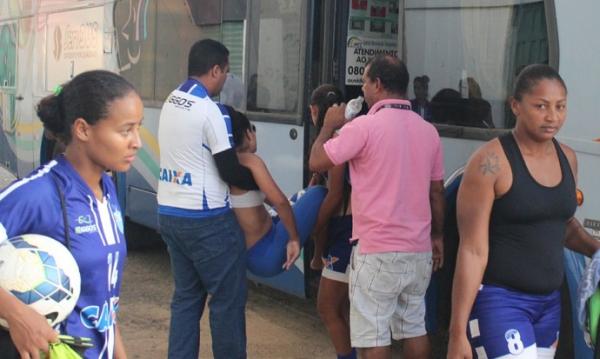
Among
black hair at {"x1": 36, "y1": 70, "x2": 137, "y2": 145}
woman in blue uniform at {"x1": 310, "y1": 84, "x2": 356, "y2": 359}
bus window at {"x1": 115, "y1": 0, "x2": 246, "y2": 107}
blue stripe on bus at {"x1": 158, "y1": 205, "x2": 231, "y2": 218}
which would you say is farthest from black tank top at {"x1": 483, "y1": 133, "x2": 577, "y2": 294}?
bus window at {"x1": 115, "y1": 0, "x2": 246, "y2": 107}

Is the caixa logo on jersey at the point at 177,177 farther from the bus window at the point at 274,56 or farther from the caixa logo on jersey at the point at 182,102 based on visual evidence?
the bus window at the point at 274,56

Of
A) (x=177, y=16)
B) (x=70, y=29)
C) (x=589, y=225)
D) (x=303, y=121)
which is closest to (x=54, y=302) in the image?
(x=589, y=225)

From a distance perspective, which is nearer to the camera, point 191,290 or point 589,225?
point 589,225

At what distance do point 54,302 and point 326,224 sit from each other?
223cm

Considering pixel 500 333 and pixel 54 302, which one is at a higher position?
pixel 54 302

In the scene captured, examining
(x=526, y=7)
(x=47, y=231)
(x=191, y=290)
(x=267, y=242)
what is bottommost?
(x=191, y=290)

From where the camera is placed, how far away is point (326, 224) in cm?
418

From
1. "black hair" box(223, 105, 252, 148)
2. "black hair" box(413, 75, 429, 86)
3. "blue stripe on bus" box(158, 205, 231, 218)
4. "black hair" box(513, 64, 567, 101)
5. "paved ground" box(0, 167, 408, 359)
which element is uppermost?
"black hair" box(413, 75, 429, 86)

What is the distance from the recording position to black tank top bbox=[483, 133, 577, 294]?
2871mm

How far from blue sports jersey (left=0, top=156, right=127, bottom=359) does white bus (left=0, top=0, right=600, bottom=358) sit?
2092 millimetres

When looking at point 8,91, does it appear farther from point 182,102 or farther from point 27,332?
point 27,332

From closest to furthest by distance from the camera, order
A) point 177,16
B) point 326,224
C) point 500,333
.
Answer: point 500,333, point 326,224, point 177,16

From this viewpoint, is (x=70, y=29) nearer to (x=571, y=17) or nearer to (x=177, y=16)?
(x=177, y=16)

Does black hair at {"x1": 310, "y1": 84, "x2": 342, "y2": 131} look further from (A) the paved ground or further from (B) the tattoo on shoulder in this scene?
(A) the paved ground
